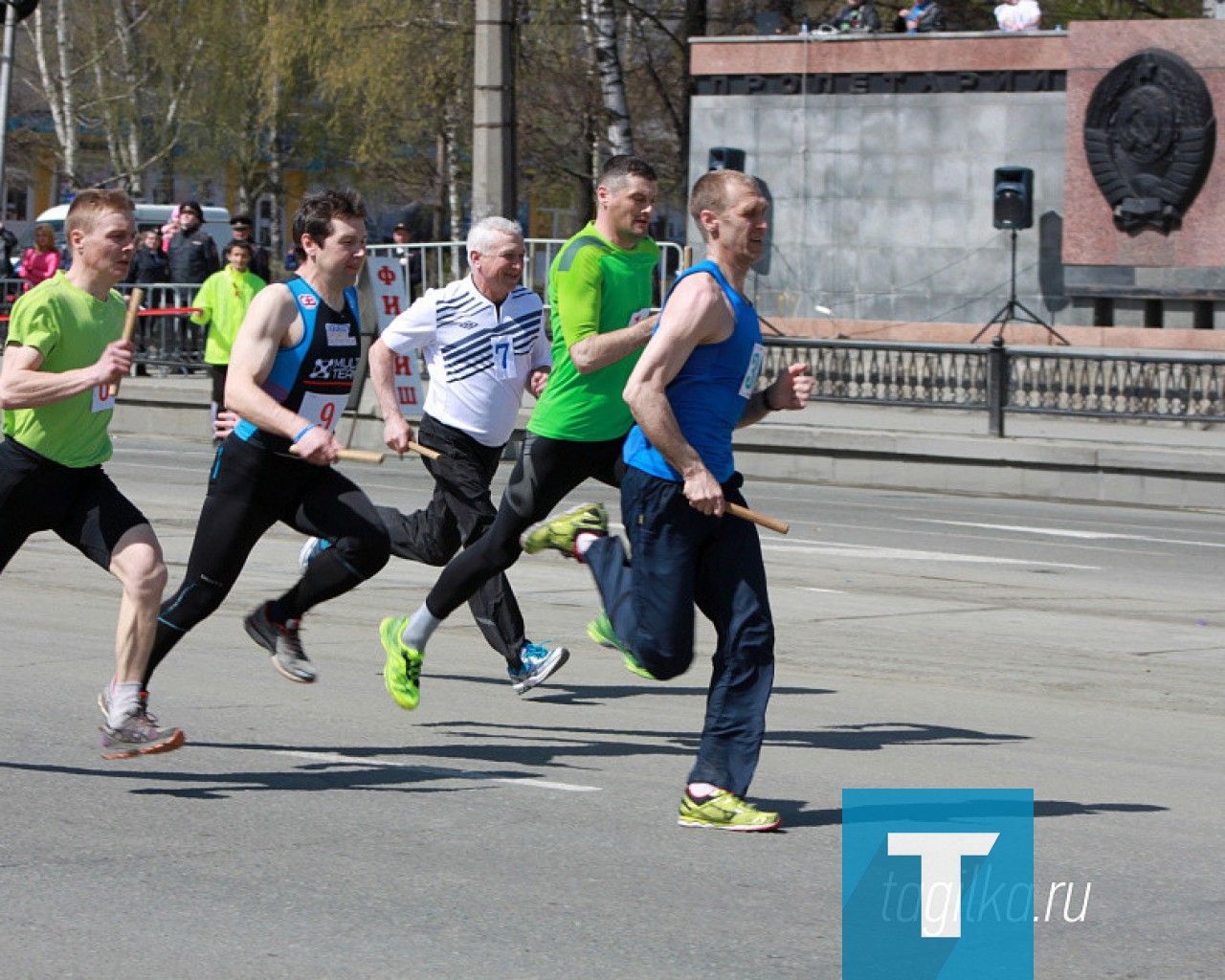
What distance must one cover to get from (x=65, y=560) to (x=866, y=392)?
36.5 feet

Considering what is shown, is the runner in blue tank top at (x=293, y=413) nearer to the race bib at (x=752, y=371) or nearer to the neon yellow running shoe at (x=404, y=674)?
the neon yellow running shoe at (x=404, y=674)

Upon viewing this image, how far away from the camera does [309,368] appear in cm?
737

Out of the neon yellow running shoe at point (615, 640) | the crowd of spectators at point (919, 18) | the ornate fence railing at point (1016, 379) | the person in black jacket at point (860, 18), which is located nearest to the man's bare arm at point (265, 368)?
the neon yellow running shoe at point (615, 640)

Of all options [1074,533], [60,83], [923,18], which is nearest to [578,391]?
[1074,533]

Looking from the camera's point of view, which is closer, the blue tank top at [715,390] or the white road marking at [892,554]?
the blue tank top at [715,390]

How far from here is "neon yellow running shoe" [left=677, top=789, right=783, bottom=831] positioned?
634 cm

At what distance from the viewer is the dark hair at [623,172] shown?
793 cm

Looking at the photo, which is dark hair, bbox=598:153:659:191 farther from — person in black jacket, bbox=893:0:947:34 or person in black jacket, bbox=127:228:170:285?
person in black jacket, bbox=893:0:947:34

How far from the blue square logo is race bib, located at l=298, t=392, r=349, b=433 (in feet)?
6.89

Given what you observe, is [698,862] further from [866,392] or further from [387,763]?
[866,392]

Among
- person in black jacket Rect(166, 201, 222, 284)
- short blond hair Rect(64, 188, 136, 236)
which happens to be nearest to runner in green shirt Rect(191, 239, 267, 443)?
person in black jacket Rect(166, 201, 222, 284)

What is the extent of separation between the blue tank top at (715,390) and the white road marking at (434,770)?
1.12 metres

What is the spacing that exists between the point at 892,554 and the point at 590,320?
6.21m

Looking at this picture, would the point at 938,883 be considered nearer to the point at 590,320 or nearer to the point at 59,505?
the point at 590,320
